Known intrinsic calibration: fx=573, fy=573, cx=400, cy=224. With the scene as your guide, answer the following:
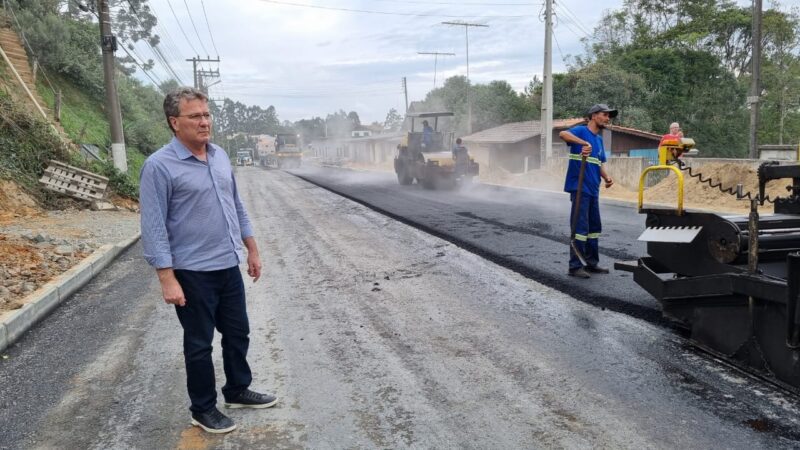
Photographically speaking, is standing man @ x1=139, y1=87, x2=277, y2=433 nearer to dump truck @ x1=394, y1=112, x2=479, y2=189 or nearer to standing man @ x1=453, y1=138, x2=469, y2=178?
dump truck @ x1=394, y1=112, x2=479, y2=189

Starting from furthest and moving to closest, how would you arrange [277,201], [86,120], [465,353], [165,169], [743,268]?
[86,120] < [277,201] < [465,353] < [743,268] < [165,169]

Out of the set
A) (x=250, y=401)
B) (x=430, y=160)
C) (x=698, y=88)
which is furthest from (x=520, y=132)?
(x=250, y=401)

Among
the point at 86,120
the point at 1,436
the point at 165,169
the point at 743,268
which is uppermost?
the point at 86,120

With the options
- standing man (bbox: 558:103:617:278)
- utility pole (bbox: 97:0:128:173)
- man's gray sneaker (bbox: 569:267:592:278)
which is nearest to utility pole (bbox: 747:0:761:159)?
standing man (bbox: 558:103:617:278)

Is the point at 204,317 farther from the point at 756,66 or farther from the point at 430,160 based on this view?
the point at 756,66

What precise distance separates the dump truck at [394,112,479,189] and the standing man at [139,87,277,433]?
15241 millimetres

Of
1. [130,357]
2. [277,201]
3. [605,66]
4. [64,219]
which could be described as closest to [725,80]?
[605,66]

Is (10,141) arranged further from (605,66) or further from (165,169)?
(605,66)

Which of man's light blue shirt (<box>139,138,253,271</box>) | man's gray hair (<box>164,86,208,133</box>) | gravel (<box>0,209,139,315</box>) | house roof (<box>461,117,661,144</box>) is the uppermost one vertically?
house roof (<box>461,117,661,144</box>)

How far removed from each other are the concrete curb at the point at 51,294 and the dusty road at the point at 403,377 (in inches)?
4.1

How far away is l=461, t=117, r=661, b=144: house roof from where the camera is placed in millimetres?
31734

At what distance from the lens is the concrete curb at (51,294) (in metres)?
4.41

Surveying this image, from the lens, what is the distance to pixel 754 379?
3295 mm

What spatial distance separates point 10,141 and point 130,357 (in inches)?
375
